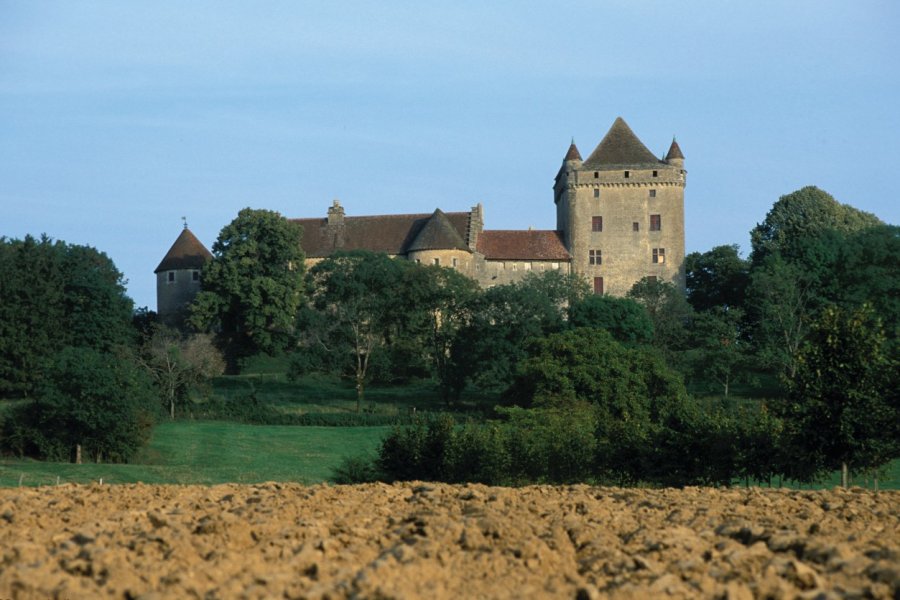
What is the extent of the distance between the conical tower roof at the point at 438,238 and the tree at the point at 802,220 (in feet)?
70.6

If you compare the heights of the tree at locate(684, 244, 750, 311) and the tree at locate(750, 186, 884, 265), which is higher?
the tree at locate(750, 186, 884, 265)

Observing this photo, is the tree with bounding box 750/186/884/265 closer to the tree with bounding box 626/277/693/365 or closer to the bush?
the tree with bounding box 626/277/693/365

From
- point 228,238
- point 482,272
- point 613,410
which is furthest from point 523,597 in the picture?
point 482,272

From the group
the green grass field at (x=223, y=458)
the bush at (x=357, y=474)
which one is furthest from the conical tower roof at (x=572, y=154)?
the bush at (x=357, y=474)

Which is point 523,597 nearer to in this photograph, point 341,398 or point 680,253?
point 341,398

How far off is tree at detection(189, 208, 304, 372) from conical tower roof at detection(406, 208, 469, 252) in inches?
418

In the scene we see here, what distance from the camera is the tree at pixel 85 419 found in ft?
178

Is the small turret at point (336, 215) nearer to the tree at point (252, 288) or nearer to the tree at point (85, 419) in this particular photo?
the tree at point (252, 288)

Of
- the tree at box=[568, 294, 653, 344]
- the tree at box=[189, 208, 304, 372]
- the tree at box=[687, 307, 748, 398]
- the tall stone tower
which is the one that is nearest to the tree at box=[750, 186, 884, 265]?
the tall stone tower

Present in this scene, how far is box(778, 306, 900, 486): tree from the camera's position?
108 feet

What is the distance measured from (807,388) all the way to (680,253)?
6270 centimetres

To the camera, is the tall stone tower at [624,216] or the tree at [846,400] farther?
the tall stone tower at [624,216]

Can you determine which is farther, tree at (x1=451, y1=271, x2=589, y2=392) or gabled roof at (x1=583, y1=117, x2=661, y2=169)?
gabled roof at (x1=583, y1=117, x2=661, y2=169)

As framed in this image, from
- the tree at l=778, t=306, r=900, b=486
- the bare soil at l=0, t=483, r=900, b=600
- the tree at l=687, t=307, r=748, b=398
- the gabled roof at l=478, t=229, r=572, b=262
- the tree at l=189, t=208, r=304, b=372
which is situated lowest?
the bare soil at l=0, t=483, r=900, b=600
